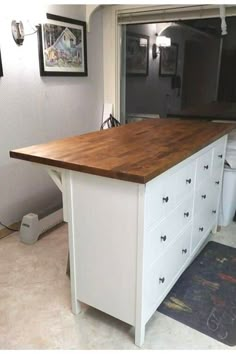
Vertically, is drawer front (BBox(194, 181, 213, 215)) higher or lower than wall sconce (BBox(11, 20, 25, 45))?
lower

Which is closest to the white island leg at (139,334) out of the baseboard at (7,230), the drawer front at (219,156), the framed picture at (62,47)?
the drawer front at (219,156)

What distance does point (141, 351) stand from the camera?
1576 millimetres

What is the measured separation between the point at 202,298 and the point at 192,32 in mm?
2461

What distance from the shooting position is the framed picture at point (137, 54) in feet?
11.3

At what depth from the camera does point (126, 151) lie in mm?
1688

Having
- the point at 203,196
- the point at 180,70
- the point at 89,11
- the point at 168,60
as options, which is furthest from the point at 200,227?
the point at 89,11

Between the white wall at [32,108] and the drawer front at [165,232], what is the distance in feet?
5.24

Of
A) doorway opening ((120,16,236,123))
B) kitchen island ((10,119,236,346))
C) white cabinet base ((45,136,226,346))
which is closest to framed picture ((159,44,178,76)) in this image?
doorway opening ((120,16,236,123))

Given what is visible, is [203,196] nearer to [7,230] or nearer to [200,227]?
[200,227]

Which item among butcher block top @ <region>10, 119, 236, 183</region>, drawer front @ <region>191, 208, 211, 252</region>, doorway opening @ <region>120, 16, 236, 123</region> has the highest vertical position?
doorway opening @ <region>120, 16, 236, 123</region>

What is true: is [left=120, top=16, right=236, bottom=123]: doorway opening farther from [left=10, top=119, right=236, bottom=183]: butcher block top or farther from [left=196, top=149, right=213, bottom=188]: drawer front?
[left=196, top=149, right=213, bottom=188]: drawer front

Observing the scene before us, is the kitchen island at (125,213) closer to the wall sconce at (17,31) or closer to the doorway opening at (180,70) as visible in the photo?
the wall sconce at (17,31)

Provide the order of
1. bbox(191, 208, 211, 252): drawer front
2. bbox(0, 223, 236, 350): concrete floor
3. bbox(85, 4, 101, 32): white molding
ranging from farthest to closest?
bbox(85, 4, 101, 32): white molding
bbox(191, 208, 211, 252): drawer front
bbox(0, 223, 236, 350): concrete floor

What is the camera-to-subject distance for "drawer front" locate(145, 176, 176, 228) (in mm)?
1407
